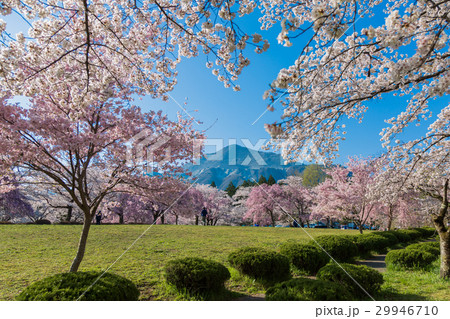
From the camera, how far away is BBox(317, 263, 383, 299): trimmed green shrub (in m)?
4.91

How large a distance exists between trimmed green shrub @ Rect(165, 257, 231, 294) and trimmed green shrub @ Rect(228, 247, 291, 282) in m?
0.95

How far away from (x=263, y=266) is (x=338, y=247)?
469 centimetres

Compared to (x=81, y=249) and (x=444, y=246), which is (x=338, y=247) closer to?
(x=444, y=246)

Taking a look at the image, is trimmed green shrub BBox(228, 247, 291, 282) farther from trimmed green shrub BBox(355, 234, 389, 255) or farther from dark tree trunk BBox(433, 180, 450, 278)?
trimmed green shrub BBox(355, 234, 389, 255)

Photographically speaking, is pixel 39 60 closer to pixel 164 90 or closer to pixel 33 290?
pixel 164 90

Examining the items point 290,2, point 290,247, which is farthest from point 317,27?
point 290,247

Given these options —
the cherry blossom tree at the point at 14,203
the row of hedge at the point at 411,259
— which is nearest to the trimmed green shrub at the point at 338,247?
the row of hedge at the point at 411,259

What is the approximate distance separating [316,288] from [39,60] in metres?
5.67

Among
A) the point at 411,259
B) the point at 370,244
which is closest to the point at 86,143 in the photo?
the point at 411,259

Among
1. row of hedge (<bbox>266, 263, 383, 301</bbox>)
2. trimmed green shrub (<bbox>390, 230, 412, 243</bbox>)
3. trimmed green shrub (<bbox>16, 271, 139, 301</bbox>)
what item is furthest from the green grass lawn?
trimmed green shrub (<bbox>390, 230, 412, 243</bbox>)

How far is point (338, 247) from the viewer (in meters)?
8.90

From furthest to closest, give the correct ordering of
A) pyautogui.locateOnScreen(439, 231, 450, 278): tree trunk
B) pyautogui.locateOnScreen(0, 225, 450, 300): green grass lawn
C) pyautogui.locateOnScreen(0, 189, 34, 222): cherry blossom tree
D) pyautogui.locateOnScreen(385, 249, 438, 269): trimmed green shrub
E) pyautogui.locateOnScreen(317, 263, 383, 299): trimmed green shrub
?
1. pyautogui.locateOnScreen(0, 189, 34, 222): cherry blossom tree
2. pyautogui.locateOnScreen(385, 249, 438, 269): trimmed green shrub
3. pyautogui.locateOnScreen(439, 231, 450, 278): tree trunk
4. pyautogui.locateOnScreen(0, 225, 450, 300): green grass lawn
5. pyautogui.locateOnScreen(317, 263, 383, 299): trimmed green shrub

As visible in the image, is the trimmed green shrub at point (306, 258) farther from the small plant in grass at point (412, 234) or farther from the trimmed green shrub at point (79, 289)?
the small plant in grass at point (412, 234)

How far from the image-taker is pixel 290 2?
4.84 m
